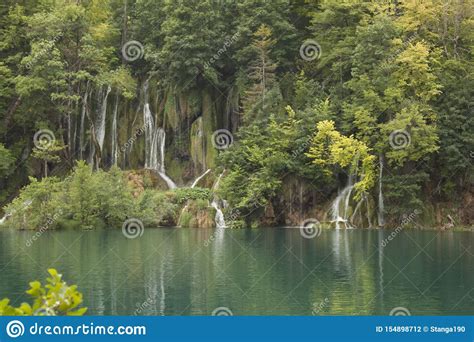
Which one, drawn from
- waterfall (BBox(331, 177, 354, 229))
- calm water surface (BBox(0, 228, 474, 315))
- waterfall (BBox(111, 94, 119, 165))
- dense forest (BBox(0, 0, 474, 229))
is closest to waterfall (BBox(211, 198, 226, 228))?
dense forest (BBox(0, 0, 474, 229))

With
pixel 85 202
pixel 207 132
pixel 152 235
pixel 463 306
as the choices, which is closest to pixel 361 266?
pixel 463 306

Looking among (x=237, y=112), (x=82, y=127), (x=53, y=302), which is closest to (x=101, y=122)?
(x=82, y=127)

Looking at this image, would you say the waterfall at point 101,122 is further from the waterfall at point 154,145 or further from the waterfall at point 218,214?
the waterfall at point 218,214

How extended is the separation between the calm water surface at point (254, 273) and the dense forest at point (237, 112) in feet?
23.4

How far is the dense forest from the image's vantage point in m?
39.5

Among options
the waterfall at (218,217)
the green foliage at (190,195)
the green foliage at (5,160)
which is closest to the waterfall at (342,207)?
the waterfall at (218,217)

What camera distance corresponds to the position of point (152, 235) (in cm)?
3525

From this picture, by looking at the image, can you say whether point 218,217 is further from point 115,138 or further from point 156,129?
point 115,138

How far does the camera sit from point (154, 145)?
48.2 metres

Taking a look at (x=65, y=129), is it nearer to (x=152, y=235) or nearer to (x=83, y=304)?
(x=152, y=235)

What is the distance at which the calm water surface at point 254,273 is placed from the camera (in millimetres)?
15688

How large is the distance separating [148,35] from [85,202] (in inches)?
637

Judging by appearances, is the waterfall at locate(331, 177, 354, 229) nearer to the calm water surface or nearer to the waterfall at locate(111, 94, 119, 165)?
the calm water surface

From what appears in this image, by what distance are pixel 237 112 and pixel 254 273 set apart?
2771cm
